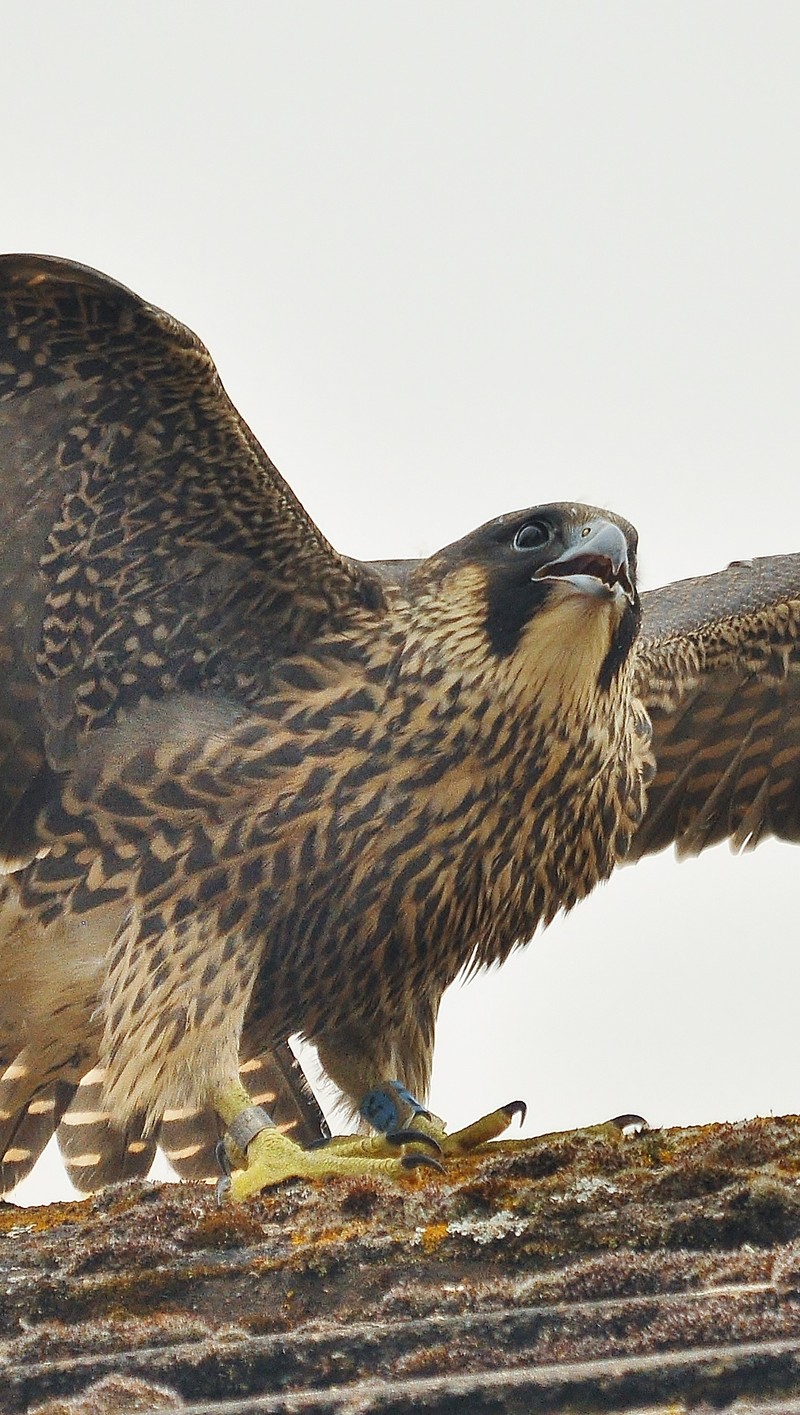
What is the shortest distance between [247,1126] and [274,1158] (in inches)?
8.6

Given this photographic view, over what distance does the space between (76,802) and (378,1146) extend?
124 centimetres

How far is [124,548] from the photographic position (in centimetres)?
468

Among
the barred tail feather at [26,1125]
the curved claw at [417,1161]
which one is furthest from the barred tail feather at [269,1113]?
the curved claw at [417,1161]

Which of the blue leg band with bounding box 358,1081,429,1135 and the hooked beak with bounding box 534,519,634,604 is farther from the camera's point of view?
the blue leg band with bounding box 358,1081,429,1135

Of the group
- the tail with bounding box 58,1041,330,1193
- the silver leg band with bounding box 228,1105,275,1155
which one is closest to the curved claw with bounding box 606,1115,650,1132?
the silver leg band with bounding box 228,1105,275,1155

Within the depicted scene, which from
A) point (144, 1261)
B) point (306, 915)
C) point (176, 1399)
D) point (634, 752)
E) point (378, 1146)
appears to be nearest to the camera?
point (176, 1399)

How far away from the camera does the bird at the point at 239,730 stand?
4.49 meters

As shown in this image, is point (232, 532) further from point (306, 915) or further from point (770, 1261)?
point (770, 1261)

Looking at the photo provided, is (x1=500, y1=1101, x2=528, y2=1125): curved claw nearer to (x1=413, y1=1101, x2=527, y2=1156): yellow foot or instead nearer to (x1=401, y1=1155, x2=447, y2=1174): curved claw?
(x1=413, y1=1101, x2=527, y2=1156): yellow foot

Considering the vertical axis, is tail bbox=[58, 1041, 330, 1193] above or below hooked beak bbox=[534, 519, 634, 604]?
below

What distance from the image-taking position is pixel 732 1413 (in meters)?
2.27

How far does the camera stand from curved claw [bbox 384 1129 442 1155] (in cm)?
414

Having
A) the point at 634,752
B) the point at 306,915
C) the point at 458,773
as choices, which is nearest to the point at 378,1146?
the point at 306,915

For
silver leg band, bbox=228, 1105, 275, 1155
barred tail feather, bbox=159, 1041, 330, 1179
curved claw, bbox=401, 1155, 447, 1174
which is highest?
silver leg band, bbox=228, 1105, 275, 1155
